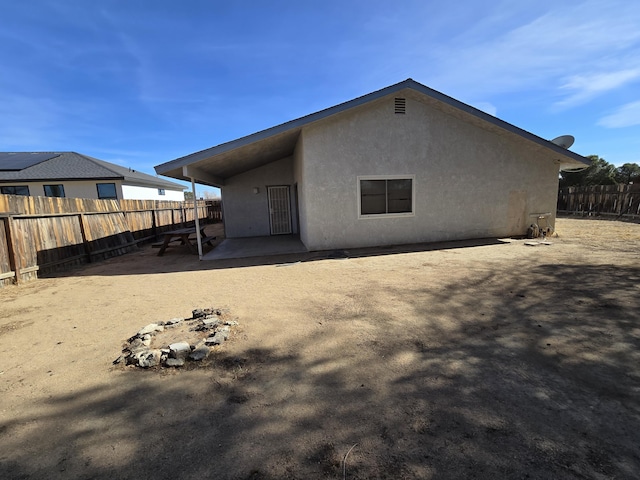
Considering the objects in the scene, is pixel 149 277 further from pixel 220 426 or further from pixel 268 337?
pixel 220 426

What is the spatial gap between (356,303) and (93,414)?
10.6ft

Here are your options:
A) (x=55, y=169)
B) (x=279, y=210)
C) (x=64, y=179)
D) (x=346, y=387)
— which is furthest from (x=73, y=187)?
(x=346, y=387)

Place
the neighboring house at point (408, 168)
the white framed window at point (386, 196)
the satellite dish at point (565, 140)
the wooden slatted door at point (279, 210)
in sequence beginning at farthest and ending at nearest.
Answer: the wooden slatted door at point (279, 210)
the satellite dish at point (565, 140)
the white framed window at point (386, 196)
the neighboring house at point (408, 168)

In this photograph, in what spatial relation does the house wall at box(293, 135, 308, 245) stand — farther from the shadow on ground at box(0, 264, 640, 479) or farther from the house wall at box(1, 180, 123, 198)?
the house wall at box(1, 180, 123, 198)

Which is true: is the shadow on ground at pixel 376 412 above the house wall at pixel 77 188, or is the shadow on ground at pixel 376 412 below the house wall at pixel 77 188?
below

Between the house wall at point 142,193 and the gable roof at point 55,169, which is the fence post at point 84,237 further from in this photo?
the house wall at point 142,193

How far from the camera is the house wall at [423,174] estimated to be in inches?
340

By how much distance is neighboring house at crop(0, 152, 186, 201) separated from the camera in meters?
17.5

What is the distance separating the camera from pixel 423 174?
9312 mm

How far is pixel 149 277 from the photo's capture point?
22.1 ft

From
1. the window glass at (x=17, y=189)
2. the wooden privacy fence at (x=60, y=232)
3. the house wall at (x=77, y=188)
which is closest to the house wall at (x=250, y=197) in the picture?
the wooden privacy fence at (x=60, y=232)

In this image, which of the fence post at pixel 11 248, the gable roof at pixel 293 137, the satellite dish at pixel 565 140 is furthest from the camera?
the satellite dish at pixel 565 140

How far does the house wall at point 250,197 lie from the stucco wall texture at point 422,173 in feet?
10.6

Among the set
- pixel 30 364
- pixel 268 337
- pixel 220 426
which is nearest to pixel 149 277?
pixel 30 364
